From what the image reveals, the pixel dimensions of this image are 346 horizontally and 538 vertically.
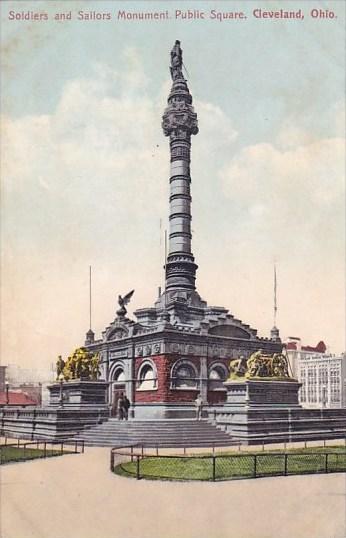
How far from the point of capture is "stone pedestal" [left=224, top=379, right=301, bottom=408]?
21.0 meters

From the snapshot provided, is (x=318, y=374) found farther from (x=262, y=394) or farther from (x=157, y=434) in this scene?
→ (x=157, y=434)

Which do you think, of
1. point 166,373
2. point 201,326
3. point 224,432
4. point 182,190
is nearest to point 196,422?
point 224,432

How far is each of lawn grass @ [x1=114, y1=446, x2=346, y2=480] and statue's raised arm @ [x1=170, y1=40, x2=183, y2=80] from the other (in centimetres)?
777

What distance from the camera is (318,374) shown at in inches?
733

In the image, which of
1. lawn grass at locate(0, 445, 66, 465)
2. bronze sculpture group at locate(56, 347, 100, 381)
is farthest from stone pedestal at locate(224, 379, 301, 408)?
lawn grass at locate(0, 445, 66, 465)

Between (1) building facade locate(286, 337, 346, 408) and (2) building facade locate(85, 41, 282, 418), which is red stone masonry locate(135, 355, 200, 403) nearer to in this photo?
(2) building facade locate(85, 41, 282, 418)

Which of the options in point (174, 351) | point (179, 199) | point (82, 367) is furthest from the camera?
point (179, 199)

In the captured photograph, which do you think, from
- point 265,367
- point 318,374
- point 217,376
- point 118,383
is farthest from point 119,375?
point 318,374

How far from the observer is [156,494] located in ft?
39.4

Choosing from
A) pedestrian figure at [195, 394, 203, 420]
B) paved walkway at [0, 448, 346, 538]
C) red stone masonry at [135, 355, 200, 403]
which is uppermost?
red stone masonry at [135, 355, 200, 403]

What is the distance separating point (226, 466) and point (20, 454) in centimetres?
503

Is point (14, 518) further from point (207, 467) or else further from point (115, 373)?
point (115, 373)

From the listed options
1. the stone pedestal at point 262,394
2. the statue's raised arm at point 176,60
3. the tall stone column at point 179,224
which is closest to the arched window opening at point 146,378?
the stone pedestal at point 262,394

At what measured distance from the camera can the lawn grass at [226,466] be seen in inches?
500
